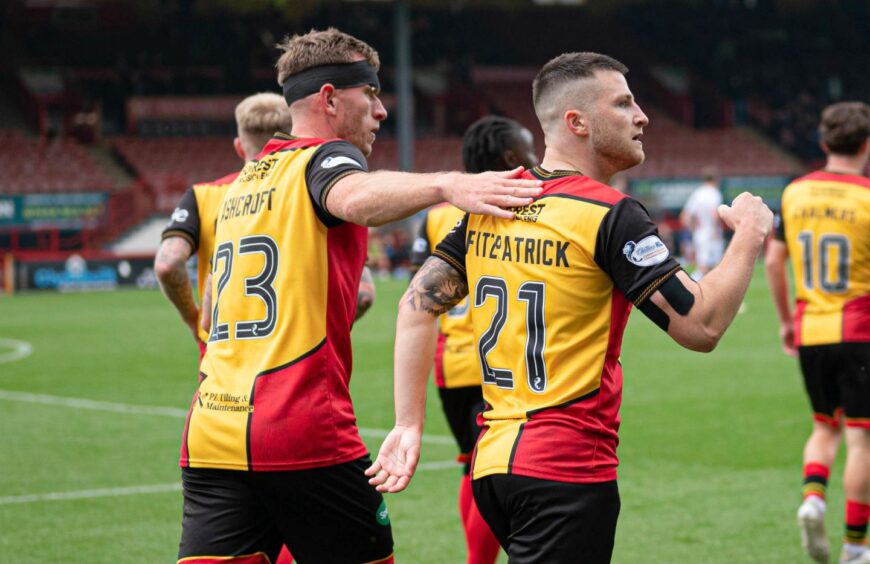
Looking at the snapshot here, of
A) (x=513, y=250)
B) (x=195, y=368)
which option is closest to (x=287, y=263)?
(x=513, y=250)

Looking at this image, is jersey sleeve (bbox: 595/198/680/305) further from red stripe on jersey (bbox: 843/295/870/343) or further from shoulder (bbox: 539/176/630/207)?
red stripe on jersey (bbox: 843/295/870/343)

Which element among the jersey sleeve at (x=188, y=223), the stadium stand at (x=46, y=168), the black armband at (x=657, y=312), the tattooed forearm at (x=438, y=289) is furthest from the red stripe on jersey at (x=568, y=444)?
the stadium stand at (x=46, y=168)

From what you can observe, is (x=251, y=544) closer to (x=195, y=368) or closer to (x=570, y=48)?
(x=195, y=368)

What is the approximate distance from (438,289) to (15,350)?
1570cm

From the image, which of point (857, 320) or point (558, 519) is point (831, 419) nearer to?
point (857, 320)

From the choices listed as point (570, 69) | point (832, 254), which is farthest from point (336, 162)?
point (832, 254)

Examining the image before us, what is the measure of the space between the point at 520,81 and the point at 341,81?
149ft

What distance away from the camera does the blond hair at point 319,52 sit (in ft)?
13.4

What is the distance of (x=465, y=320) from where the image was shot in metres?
6.06

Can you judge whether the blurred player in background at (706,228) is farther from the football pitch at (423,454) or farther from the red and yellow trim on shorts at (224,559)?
the red and yellow trim on shorts at (224,559)

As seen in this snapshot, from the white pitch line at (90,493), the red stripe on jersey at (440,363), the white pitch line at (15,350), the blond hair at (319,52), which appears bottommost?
the white pitch line at (15,350)

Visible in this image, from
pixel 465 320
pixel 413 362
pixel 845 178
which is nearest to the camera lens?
pixel 413 362

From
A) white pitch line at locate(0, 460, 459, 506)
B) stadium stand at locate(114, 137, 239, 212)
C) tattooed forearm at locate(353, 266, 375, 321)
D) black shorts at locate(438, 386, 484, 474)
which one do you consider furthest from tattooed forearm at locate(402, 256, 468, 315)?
stadium stand at locate(114, 137, 239, 212)

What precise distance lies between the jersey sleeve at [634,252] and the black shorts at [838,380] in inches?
143
